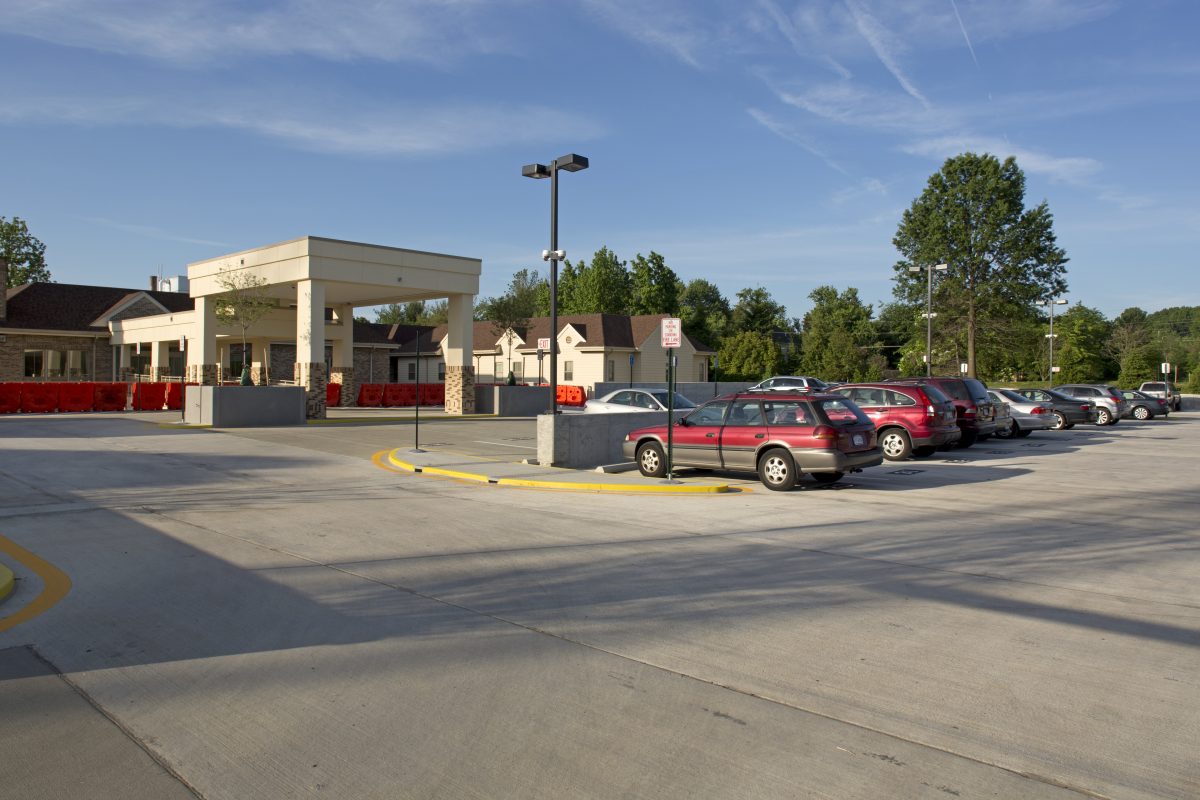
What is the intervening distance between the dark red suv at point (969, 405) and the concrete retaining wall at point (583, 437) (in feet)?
24.9

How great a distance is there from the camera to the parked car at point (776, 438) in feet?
44.3

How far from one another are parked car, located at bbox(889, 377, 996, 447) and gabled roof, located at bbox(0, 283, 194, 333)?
1786 inches

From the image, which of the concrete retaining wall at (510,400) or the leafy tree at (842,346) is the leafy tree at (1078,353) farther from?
the concrete retaining wall at (510,400)

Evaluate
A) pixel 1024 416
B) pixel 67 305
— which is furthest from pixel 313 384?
pixel 67 305

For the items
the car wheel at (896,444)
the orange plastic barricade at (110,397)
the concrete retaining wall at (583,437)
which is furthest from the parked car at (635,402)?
the orange plastic barricade at (110,397)

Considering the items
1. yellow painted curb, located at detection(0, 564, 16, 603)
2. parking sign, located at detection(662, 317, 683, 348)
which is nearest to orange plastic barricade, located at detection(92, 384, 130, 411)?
parking sign, located at detection(662, 317, 683, 348)

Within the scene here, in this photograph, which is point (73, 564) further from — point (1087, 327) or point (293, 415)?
point (1087, 327)

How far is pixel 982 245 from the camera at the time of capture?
58781 millimetres

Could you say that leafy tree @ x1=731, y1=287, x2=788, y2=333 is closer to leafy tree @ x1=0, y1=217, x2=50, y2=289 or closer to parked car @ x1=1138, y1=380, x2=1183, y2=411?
parked car @ x1=1138, y1=380, x2=1183, y2=411

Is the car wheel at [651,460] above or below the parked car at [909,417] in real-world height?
below

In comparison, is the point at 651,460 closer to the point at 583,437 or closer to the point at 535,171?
→ the point at 583,437

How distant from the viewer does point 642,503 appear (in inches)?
494

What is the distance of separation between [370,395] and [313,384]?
11.6 meters

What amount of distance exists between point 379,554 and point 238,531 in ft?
7.54
